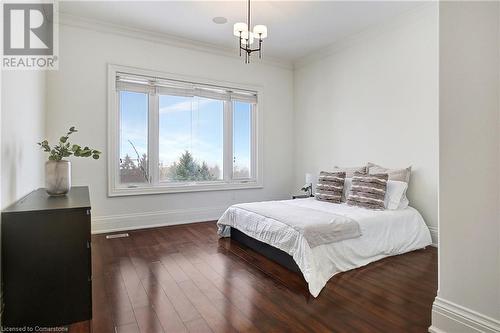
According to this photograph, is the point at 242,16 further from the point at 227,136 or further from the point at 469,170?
the point at 469,170

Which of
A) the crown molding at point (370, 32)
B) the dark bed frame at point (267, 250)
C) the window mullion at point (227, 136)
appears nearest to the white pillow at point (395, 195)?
the dark bed frame at point (267, 250)

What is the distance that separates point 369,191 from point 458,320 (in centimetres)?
208

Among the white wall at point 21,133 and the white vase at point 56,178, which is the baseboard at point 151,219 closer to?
the white wall at point 21,133

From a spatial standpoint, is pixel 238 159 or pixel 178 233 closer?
pixel 178 233

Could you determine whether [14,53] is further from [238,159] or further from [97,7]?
[238,159]

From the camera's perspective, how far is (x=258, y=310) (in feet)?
6.93

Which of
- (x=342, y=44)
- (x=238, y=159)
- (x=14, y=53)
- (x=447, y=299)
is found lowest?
(x=447, y=299)

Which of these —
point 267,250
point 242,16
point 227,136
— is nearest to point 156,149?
point 227,136

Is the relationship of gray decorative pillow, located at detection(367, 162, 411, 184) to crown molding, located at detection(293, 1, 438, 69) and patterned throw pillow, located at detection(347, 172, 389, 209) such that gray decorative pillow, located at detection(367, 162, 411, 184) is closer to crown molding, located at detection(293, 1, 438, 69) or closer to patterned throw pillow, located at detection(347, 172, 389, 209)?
patterned throw pillow, located at detection(347, 172, 389, 209)

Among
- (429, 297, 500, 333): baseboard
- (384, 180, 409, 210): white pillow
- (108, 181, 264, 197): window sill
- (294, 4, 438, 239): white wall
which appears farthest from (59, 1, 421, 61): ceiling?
(429, 297, 500, 333): baseboard

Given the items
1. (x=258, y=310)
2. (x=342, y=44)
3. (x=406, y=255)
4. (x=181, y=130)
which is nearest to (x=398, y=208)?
(x=406, y=255)

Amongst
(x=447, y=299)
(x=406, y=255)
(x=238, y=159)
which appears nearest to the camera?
(x=447, y=299)

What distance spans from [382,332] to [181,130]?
163 inches

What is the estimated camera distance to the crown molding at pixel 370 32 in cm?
370
